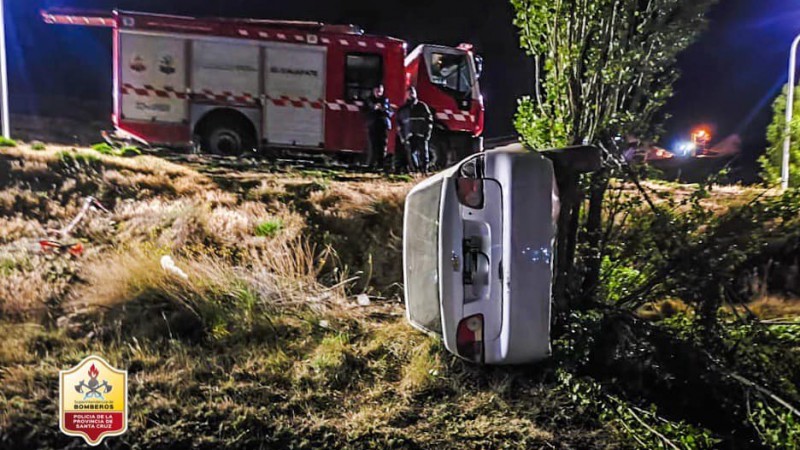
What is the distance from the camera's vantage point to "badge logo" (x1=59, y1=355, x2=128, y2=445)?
194 cm

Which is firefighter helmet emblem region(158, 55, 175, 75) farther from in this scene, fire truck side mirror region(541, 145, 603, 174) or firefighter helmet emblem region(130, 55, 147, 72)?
fire truck side mirror region(541, 145, 603, 174)

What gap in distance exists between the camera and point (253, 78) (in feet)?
7.59

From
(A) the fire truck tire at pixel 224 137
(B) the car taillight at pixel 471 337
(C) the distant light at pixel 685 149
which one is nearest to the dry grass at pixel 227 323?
(A) the fire truck tire at pixel 224 137

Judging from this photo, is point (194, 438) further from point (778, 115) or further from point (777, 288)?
point (778, 115)

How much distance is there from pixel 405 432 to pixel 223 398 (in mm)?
711

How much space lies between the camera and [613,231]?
2.31 metres

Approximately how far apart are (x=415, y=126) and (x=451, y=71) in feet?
1.01

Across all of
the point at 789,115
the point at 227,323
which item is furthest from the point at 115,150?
the point at 789,115

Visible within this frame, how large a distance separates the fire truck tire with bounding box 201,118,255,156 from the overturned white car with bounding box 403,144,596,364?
0.92m

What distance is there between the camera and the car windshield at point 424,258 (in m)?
2.14

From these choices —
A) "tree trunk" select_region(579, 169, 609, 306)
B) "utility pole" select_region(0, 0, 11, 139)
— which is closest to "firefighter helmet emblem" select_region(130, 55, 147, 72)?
"utility pole" select_region(0, 0, 11, 139)

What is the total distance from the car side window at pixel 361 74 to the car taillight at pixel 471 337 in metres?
1.10

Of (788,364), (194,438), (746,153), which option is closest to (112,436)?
(194,438)

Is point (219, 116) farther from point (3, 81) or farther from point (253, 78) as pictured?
point (3, 81)
